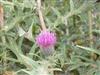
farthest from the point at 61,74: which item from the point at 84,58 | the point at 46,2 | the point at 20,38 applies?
the point at 46,2

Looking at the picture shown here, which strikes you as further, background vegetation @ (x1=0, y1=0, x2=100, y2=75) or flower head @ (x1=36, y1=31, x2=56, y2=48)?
background vegetation @ (x1=0, y1=0, x2=100, y2=75)

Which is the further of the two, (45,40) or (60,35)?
(60,35)

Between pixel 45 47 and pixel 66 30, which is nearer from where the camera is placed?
pixel 45 47

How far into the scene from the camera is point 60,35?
170 cm

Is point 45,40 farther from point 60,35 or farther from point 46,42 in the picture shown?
point 60,35

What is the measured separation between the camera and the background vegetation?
1.49 m

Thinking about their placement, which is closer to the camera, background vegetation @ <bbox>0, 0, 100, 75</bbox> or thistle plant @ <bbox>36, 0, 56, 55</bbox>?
thistle plant @ <bbox>36, 0, 56, 55</bbox>

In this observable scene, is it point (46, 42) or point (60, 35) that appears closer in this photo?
point (46, 42)

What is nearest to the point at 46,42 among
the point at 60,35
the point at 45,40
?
the point at 45,40

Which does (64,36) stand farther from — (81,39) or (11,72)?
(11,72)

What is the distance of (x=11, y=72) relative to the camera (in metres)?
1.54

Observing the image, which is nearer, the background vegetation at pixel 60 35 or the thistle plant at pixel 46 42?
the thistle plant at pixel 46 42

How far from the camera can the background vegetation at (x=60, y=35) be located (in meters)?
1.49

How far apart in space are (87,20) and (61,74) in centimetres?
29
